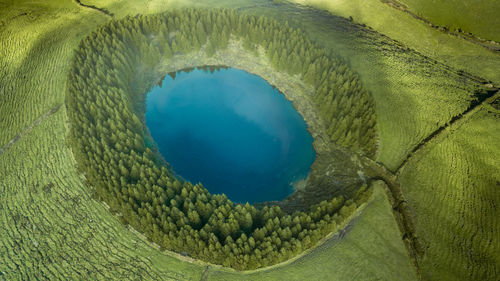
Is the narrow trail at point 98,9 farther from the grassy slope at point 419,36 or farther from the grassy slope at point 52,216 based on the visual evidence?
the grassy slope at point 419,36

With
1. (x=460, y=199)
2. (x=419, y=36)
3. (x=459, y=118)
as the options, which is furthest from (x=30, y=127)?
(x=419, y=36)

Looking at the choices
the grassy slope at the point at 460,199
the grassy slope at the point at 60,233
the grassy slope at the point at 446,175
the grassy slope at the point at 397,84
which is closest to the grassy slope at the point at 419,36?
the grassy slope at the point at 446,175

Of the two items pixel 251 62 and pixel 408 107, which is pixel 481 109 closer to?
pixel 408 107

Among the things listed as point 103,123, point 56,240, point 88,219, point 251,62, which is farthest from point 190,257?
point 251,62

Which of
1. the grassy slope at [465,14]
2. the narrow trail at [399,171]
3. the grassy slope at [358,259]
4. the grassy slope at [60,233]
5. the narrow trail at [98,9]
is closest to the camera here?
the grassy slope at [358,259]

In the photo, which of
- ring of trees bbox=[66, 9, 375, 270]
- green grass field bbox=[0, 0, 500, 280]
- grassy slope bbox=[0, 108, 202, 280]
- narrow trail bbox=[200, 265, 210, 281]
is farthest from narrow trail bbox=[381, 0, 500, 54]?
grassy slope bbox=[0, 108, 202, 280]

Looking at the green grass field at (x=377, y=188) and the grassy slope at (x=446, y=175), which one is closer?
the green grass field at (x=377, y=188)
